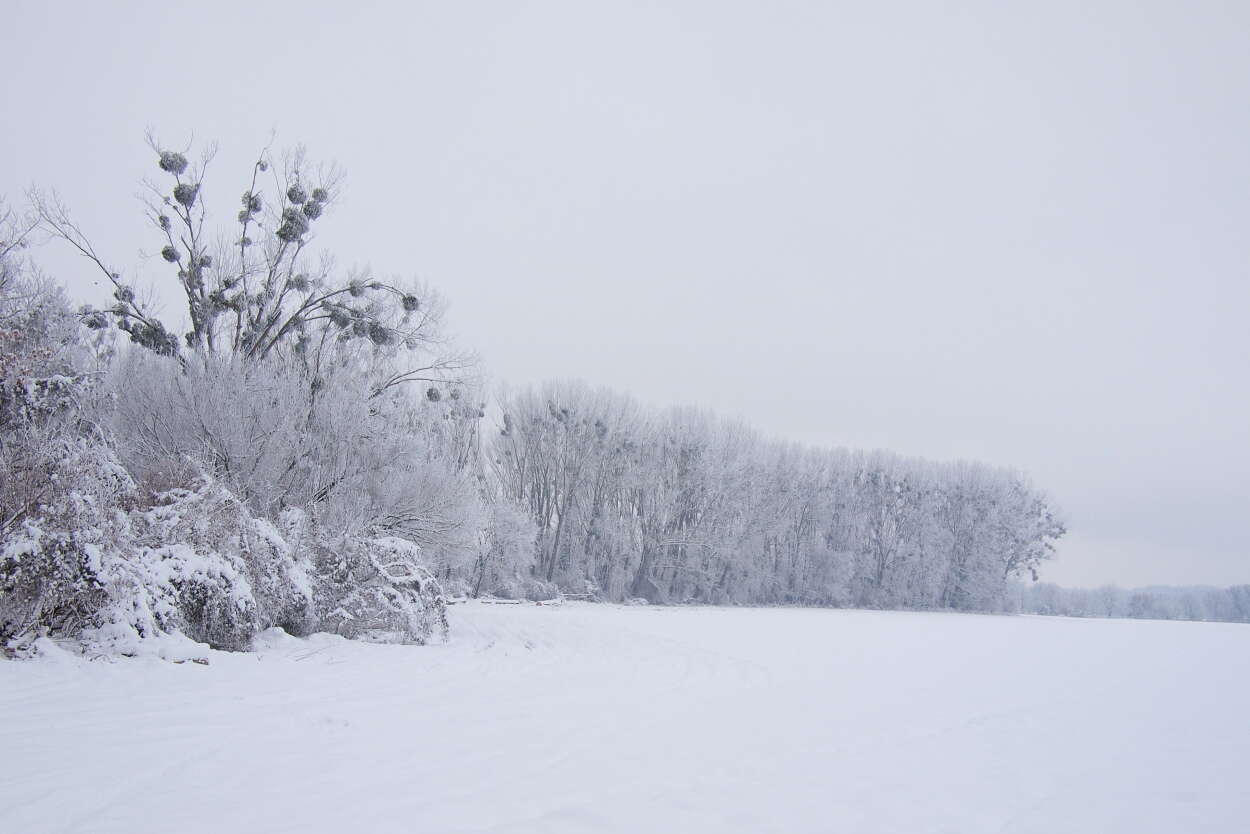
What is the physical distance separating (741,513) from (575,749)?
37812 millimetres

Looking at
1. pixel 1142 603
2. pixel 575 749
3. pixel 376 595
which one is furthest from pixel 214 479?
pixel 1142 603

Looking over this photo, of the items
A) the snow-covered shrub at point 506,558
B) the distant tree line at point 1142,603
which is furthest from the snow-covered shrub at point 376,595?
the distant tree line at point 1142,603

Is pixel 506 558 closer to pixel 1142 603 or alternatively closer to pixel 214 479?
pixel 214 479

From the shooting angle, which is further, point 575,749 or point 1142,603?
point 1142,603

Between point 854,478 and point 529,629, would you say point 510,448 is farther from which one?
point 529,629

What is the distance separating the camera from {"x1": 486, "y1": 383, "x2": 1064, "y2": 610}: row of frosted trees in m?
39.1

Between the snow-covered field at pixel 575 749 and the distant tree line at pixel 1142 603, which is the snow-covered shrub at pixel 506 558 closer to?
the snow-covered field at pixel 575 749

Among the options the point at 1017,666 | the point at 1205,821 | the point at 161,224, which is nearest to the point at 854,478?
the point at 1017,666

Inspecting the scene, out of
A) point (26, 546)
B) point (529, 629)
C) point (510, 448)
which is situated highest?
point (510, 448)

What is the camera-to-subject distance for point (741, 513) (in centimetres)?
4241

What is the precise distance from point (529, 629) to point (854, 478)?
37986 mm

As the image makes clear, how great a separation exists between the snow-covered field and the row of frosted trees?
28603mm

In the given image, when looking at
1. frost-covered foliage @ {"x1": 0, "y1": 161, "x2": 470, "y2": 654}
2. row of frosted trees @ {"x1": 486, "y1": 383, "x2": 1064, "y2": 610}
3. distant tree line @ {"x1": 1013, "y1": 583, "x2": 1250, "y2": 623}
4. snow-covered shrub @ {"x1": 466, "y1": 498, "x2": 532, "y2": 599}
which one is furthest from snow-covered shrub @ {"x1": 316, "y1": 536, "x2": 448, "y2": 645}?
distant tree line @ {"x1": 1013, "y1": 583, "x2": 1250, "y2": 623}

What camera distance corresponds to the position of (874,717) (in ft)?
23.9
